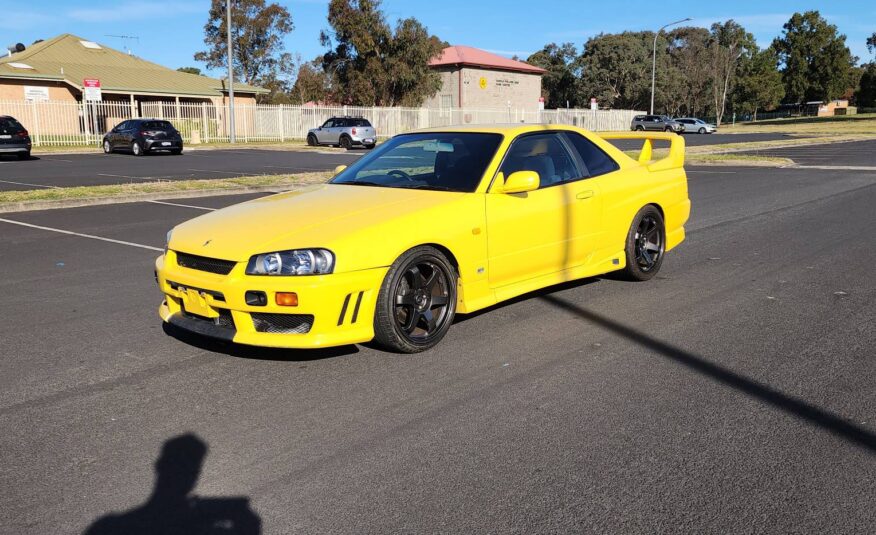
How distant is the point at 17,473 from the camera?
334cm

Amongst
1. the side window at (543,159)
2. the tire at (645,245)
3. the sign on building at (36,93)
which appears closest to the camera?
the side window at (543,159)

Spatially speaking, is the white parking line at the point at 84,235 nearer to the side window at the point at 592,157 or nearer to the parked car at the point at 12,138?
the side window at the point at 592,157

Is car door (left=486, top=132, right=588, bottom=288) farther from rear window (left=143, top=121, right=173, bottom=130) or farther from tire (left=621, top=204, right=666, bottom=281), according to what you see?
rear window (left=143, top=121, right=173, bottom=130)

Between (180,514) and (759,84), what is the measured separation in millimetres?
106400

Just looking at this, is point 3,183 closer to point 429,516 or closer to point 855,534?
point 429,516

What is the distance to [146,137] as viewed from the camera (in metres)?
29.5

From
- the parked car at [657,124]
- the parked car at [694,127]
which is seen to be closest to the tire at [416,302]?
the parked car at [657,124]

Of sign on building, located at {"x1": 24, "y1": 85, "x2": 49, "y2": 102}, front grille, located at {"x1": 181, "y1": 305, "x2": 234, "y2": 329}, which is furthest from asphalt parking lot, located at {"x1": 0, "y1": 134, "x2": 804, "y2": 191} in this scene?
front grille, located at {"x1": 181, "y1": 305, "x2": 234, "y2": 329}

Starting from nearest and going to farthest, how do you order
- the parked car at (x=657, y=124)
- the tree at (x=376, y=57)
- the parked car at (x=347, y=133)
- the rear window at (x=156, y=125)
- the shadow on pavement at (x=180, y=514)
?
the shadow on pavement at (x=180, y=514) → the rear window at (x=156, y=125) → the parked car at (x=347, y=133) → the tree at (x=376, y=57) → the parked car at (x=657, y=124)

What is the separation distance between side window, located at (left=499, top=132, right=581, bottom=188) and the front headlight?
1.77 meters

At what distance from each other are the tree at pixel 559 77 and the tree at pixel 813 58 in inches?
1246

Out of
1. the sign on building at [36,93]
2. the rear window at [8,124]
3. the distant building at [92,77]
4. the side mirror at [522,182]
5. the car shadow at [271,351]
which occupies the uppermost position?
the distant building at [92,77]

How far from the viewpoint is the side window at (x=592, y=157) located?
21.2ft

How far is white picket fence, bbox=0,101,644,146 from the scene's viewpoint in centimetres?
3559
